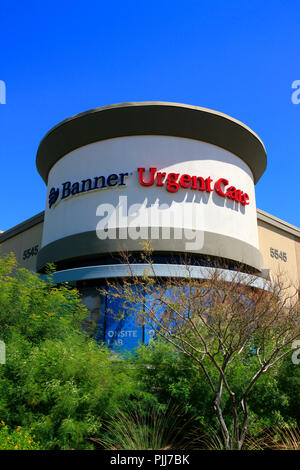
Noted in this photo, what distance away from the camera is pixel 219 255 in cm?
2364

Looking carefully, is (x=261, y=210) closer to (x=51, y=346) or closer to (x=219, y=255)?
(x=219, y=255)

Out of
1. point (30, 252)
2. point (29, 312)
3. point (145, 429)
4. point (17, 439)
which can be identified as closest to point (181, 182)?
point (29, 312)

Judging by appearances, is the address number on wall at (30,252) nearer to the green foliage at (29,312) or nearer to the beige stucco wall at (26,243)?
the beige stucco wall at (26,243)

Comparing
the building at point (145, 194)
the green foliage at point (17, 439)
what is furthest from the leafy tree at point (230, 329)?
the building at point (145, 194)

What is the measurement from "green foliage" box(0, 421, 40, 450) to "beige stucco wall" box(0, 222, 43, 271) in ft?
69.9

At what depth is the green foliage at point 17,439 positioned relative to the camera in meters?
9.91

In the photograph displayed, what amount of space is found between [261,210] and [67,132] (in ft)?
54.2

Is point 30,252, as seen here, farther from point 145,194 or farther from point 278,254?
point 278,254

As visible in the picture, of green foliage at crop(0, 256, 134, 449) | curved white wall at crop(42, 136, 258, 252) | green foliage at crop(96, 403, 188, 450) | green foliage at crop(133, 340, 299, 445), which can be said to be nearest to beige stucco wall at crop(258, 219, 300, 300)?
curved white wall at crop(42, 136, 258, 252)

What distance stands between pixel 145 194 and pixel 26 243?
1554 cm

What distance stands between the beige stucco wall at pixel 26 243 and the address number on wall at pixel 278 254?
18.6 m

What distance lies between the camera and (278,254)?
34.0 metres
